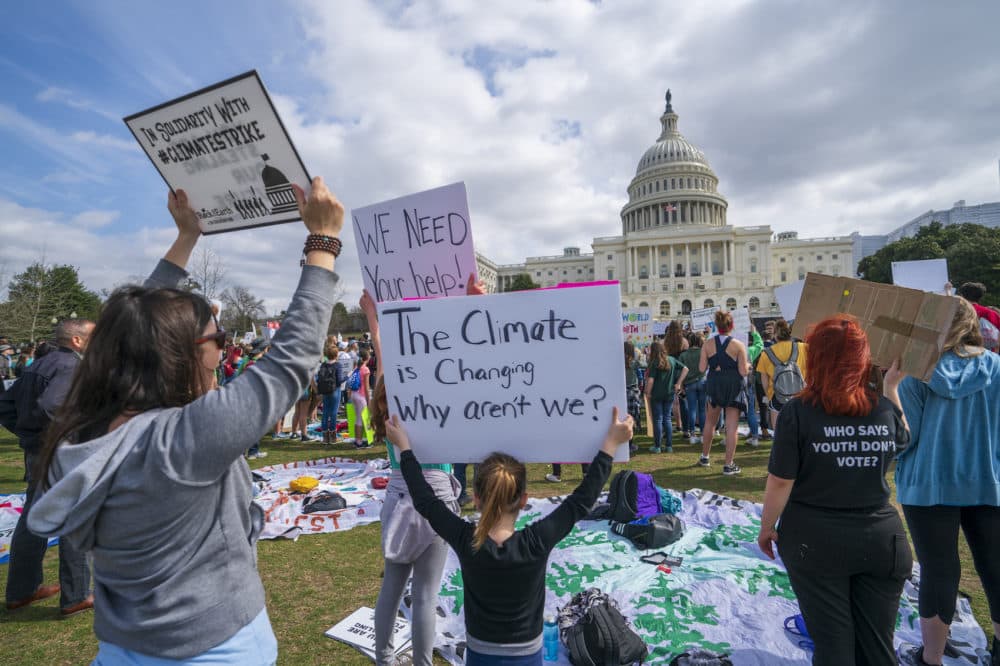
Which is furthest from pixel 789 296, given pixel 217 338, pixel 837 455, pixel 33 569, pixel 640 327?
pixel 640 327

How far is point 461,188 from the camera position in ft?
8.18

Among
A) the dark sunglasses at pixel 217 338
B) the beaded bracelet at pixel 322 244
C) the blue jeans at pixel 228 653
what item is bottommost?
the blue jeans at pixel 228 653

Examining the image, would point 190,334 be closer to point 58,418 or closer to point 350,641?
point 58,418

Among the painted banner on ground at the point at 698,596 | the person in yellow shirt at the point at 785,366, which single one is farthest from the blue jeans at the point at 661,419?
the painted banner on ground at the point at 698,596

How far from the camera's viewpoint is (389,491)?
2596mm

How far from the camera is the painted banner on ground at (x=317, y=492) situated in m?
5.23

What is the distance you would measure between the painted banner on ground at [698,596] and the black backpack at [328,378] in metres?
5.58

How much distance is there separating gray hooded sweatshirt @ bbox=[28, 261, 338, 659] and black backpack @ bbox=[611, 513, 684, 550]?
146 inches

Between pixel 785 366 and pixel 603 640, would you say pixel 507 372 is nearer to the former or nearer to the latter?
pixel 603 640

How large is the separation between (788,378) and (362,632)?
528cm

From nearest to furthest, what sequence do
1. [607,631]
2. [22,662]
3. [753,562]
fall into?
[607,631] → [22,662] → [753,562]

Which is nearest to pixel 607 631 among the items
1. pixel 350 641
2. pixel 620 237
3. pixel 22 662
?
pixel 350 641

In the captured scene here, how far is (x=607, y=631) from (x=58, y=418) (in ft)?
8.98

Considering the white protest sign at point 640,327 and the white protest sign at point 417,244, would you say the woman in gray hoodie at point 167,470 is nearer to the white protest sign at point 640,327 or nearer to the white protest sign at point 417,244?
the white protest sign at point 417,244
